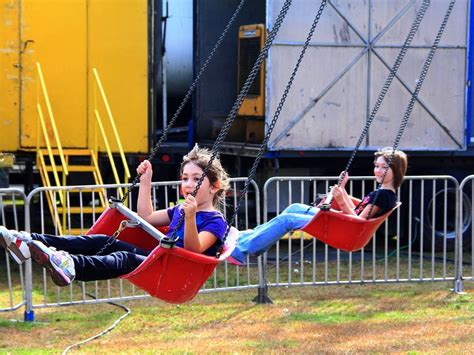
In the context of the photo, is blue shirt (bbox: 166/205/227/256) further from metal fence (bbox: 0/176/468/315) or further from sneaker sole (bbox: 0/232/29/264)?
metal fence (bbox: 0/176/468/315)

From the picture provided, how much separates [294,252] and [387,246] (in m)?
1.26

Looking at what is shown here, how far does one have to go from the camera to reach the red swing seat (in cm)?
749

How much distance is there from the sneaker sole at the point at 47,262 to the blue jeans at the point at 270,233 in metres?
1.96

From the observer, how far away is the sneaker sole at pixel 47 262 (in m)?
5.48

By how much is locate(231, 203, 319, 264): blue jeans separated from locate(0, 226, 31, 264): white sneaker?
6.98 ft

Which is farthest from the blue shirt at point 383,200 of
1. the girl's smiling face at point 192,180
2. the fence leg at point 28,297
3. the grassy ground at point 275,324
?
the fence leg at point 28,297

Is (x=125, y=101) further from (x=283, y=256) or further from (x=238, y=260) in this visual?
(x=238, y=260)

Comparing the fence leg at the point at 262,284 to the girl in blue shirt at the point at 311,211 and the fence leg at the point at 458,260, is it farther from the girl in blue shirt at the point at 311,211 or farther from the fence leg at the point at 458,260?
the fence leg at the point at 458,260

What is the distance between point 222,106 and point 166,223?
6.28 meters

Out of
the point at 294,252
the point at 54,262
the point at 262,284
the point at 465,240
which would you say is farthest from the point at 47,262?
the point at 465,240

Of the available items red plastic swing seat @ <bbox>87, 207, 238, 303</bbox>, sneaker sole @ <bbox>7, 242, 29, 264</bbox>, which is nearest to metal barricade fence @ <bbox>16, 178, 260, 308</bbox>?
red plastic swing seat @ <bbox>87, 207, 238, 303</bbox>

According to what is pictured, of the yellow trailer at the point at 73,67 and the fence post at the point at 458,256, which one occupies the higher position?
the yellow trailer at the point at 73,67

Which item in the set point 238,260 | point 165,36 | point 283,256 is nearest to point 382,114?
point 283,256

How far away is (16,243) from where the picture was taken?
5434mm
